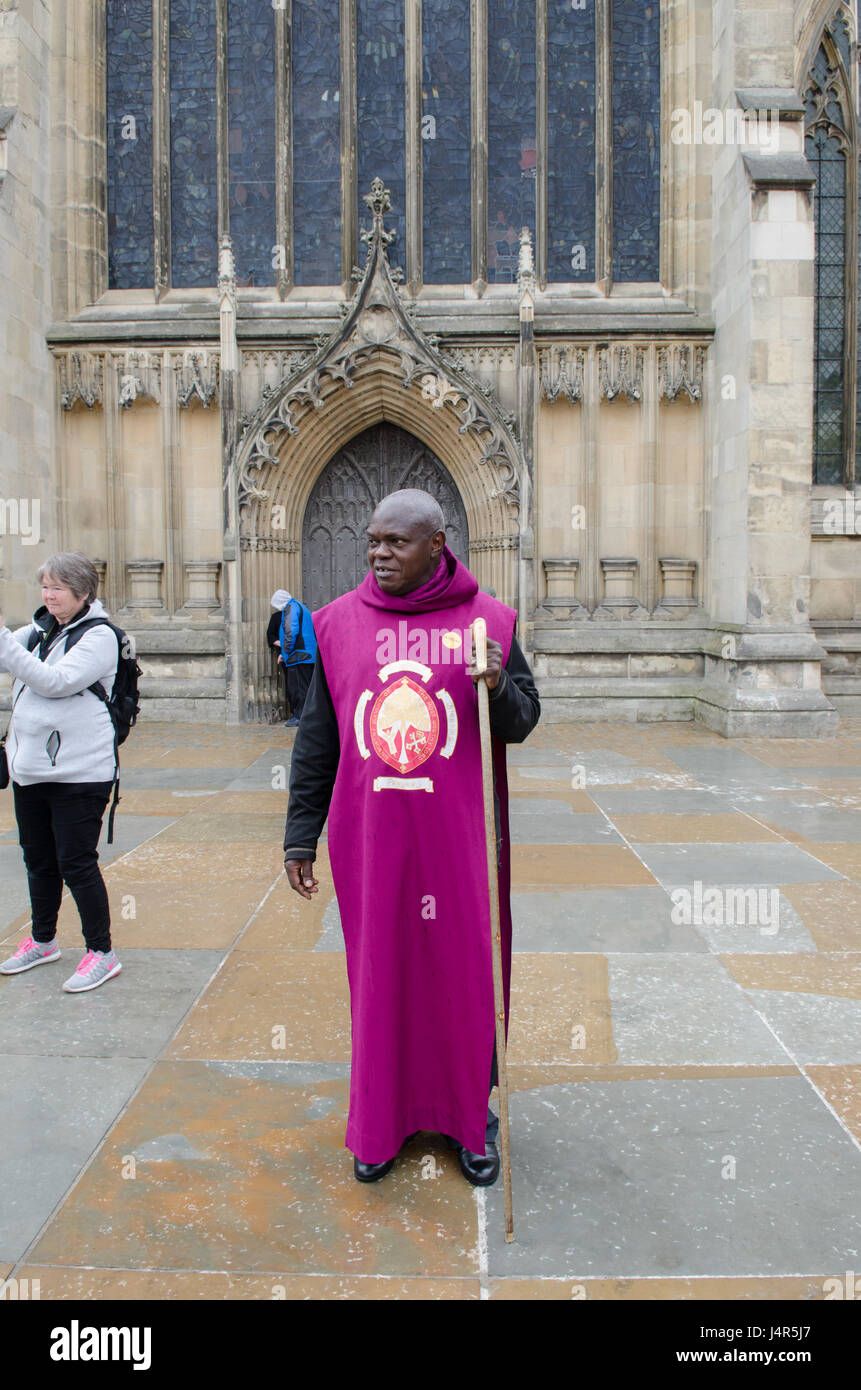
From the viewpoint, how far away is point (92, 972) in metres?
4.29

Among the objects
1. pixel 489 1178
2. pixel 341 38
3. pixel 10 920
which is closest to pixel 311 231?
pixel 341 38

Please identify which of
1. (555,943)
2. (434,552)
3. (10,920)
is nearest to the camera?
(434,552)

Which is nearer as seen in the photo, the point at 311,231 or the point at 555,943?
the point at 555,943

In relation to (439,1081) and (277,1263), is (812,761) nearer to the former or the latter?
(439,1081)

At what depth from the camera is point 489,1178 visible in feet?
9.54

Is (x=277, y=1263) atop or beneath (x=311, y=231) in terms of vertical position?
beneath

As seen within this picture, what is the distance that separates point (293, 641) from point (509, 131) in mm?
6269

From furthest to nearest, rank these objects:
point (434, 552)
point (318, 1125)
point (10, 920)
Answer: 1. point (10, 920)
2. point (318, 1125)
3. point (434, 552)

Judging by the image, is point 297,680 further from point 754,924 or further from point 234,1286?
point 234,1286

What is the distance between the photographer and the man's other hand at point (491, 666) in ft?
8.75

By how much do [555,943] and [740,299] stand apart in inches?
330

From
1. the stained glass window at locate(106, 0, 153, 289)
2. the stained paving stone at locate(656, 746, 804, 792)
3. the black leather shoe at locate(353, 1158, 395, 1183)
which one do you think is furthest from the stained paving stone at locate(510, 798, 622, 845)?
the stained glass window at locate(106, 0, 153, 289)

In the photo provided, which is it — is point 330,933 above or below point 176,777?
below

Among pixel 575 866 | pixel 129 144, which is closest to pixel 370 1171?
pixel 575 866
